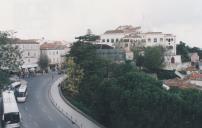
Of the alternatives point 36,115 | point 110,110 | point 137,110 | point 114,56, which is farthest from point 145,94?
point 114,56

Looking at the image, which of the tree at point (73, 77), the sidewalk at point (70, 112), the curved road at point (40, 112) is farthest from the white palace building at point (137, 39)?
the sidewalk at point (70, 112)

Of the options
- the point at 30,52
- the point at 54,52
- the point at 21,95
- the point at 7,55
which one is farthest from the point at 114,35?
the point at 7,55

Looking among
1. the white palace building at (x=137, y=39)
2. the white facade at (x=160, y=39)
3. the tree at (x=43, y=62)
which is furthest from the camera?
the white facade at (x=160, y=39)

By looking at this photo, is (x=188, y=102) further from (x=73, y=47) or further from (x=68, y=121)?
(x=73, y=47)

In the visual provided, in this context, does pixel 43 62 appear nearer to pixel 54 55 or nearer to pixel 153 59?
pixel 54 55

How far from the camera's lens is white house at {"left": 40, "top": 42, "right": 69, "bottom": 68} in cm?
10168

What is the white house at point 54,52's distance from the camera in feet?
334

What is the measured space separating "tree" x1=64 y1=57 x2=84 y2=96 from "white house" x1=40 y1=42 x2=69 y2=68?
135ft

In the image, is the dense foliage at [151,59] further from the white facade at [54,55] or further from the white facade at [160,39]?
the white facade at [54,55]

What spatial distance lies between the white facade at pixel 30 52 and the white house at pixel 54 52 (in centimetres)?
250

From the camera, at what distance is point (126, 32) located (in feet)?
358

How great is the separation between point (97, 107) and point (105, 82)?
2360 mm

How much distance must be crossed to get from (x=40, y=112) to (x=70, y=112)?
268 cm

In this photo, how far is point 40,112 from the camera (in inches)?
1861
